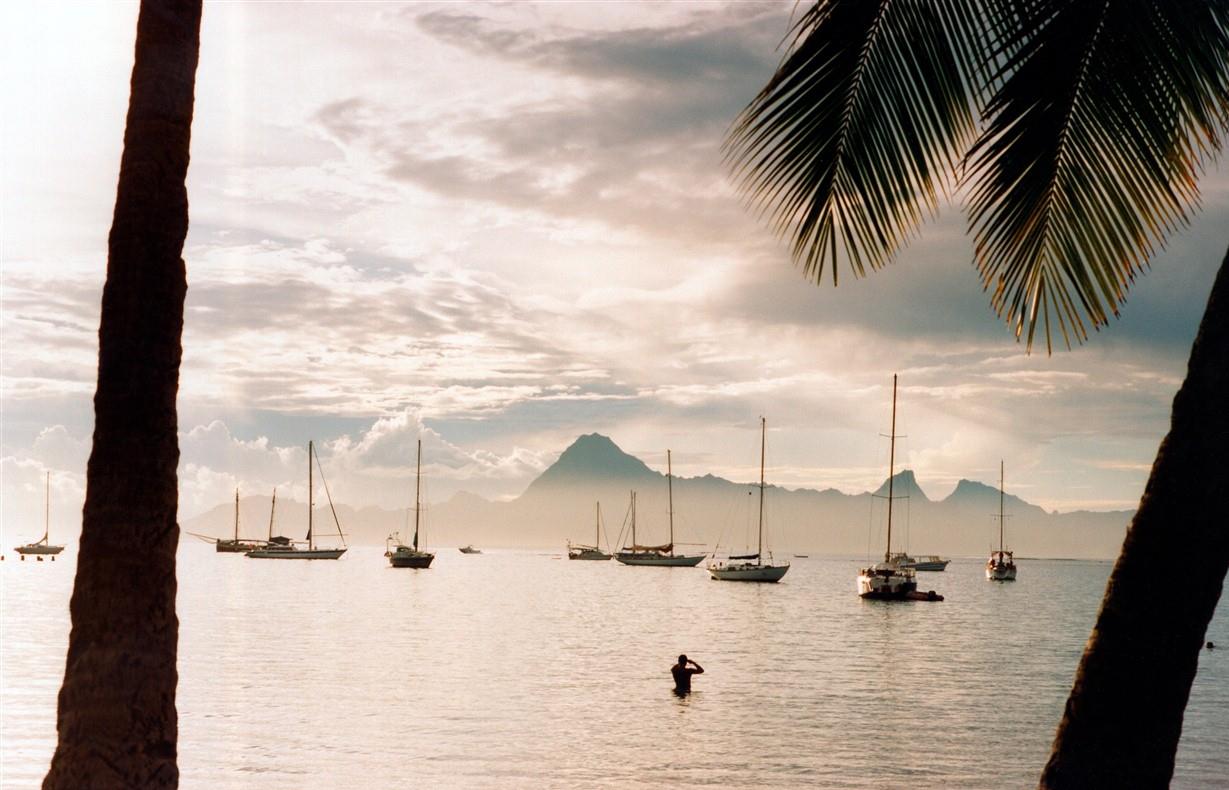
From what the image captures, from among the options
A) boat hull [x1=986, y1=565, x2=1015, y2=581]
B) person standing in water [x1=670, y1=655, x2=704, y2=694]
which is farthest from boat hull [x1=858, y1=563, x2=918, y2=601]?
boat hull [x1=986, y1=565, x2=1015, y2=581]

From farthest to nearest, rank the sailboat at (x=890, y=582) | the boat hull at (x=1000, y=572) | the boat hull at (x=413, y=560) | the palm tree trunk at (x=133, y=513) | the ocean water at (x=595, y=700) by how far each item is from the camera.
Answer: the boat hull at (x=1000, y=572) → the boat hull at (x=413, y=560) → the sailboat at (x=890, y=582) → the ocean water at (x=595, y=700) → the palm tree trunk at (x=133, y=513)

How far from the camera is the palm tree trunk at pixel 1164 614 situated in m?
4.60

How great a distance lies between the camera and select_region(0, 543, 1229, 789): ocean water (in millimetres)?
27250

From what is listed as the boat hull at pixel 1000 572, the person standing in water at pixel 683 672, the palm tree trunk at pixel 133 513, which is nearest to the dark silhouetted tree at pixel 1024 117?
the palm tree trunk at pixel 133 513

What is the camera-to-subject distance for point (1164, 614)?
181 inches

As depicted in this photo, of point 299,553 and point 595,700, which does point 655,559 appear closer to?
point 299,553

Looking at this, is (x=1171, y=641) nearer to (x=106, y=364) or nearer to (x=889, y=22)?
(x=889, y=22)

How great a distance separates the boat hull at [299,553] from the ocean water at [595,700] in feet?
251

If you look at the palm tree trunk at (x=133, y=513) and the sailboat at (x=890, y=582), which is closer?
the palm tree trunk at (x=133, y=513)

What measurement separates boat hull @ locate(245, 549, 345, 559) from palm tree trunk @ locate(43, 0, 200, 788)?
16309 cm

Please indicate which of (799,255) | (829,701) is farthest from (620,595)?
(799,255)

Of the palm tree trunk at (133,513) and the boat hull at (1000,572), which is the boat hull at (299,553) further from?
the palm tree trunk at (133,513)

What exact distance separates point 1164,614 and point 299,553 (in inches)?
6910

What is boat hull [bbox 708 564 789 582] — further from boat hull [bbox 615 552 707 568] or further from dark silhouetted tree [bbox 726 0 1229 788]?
dark silhouetted tree [bbox 726 0 1229 788]
